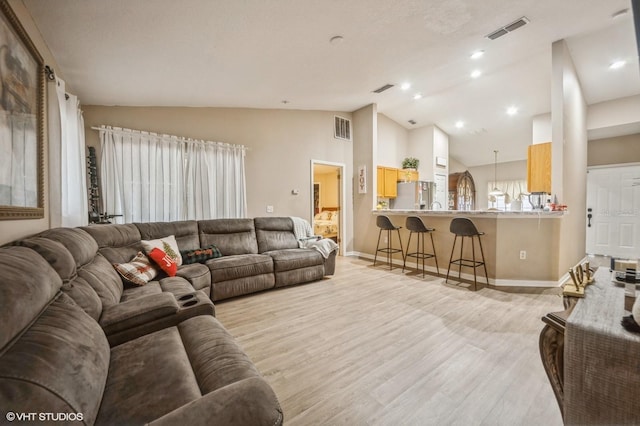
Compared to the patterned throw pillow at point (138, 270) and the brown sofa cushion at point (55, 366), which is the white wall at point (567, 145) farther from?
the patterned throw pillow at point (138, 270)

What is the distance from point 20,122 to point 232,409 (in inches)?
85.7

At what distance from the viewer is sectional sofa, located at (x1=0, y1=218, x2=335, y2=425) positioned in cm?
70

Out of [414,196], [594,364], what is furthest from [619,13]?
[594,364]

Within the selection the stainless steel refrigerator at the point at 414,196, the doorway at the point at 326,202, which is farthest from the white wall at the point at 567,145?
the doorway at the point at 326,202

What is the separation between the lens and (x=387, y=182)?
6.01 m

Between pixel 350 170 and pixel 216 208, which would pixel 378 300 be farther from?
pixel 350 170

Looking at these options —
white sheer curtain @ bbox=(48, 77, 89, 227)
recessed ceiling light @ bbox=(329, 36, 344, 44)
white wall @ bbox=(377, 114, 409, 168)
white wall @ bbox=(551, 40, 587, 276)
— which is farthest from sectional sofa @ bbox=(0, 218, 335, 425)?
white wall @ bbox=(377, 114, 409, 168)

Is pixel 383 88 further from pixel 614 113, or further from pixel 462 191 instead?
pixel 462 191

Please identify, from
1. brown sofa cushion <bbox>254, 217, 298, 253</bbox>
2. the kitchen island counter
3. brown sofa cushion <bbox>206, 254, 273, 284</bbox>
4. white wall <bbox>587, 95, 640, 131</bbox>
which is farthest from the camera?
white wall <bbox>587, 95, 640, 131</bbox>

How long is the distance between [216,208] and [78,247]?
8.62ft

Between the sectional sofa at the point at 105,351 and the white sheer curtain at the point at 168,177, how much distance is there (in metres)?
1.88

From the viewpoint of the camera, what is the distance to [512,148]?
7.12 meters

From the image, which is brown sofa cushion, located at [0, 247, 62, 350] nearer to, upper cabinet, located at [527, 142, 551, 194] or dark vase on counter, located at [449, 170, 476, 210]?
upper cabinet, located at [527, 142, 551, 194]

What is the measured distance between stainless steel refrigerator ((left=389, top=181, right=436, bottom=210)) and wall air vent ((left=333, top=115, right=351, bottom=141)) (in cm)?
173
